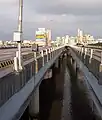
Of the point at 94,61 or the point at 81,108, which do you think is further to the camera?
the point at 81,108

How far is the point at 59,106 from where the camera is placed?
3039cm

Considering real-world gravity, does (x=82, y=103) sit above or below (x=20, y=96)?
below

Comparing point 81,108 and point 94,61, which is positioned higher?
point 94,61

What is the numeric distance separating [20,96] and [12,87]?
4.15 feet

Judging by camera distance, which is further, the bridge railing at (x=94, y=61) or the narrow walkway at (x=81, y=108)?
the narrow walkway at (x=81, y=108)

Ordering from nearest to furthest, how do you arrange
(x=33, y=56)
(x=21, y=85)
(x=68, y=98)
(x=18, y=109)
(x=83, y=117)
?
1. (x=18, y=109)
2. (x=21, y=85)
3. (x=33, y=56)
4. (x=83, y=117)
5. (x=68, y=98)

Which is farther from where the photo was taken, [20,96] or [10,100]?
[20,96]

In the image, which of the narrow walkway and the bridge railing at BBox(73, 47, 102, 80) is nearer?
the bridge railing at BBox(73, 47, 102, 80)

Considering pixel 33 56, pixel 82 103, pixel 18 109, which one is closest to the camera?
pixel 18 109

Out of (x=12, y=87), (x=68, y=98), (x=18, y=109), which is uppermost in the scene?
(x=12, y=87)

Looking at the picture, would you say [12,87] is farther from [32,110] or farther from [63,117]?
[63,117]

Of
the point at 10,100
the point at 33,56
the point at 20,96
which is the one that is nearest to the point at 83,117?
the point at 33,56

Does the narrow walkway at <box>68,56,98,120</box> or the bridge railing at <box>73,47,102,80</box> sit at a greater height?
the bridge railing at <box>73,47,102,80</box>

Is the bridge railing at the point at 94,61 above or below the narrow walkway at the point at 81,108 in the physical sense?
above
